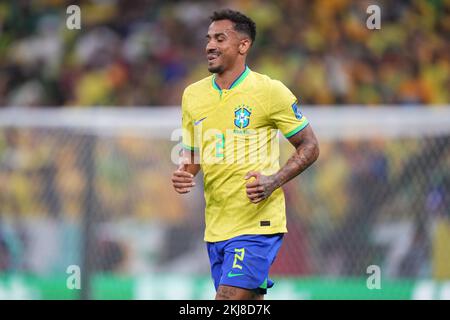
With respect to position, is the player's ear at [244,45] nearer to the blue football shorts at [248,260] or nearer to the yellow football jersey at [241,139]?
the yellow football jersey at [241,139]

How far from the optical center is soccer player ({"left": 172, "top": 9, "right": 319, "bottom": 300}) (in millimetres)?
5586

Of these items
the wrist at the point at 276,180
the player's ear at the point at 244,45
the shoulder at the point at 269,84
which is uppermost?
the player's ear at the point at 244,45

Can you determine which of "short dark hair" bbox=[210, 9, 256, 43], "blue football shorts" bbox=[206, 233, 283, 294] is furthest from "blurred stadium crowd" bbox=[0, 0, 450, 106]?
"blue football shorts" bbox=[206, 233, 283, 294]

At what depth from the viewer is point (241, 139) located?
18.7 ft

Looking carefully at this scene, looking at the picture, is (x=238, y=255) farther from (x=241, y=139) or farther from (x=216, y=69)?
(x=216, y=69)

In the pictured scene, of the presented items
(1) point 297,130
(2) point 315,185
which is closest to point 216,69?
(1) point 297,130

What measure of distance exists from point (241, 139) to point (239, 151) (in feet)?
0.25

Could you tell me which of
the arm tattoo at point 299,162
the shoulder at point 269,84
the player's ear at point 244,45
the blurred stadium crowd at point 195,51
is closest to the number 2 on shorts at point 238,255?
Result: the arm tattoo at point 299,162

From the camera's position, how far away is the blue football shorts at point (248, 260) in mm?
5551

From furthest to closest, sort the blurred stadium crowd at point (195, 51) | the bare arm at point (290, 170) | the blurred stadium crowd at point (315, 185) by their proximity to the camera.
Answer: the blurred stadium crowd at point (195, 51), the blurred stadium crowd at point (315, 185), the bare arm at point (290, 170)

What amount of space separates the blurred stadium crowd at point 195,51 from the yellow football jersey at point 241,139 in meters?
6.37
